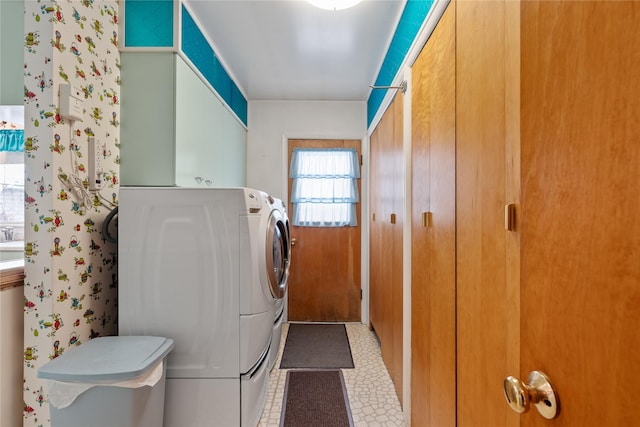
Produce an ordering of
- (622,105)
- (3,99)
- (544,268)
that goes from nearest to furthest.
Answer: (622,105)
(544,268)
(3,99)

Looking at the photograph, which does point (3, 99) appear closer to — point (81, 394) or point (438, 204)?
point (81, 394)

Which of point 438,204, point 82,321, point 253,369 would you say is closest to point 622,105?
point 438,204

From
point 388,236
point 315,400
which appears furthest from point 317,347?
point 388,236

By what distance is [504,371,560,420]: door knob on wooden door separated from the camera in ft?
1.47

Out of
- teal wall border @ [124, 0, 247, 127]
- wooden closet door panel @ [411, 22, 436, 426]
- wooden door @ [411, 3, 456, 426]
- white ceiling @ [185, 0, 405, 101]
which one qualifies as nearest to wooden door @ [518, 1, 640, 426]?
wooden door @ [411, 3, 456, 426]

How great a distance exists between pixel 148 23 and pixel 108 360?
5.53 feet

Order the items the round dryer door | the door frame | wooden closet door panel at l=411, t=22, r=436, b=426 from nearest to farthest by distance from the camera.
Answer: wooden closet door panel at l=411, t=22, r=436, b=426 → the round dryer door → the door frame

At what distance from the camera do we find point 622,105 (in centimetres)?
34

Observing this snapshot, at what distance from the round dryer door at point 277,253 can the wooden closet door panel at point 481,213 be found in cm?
94

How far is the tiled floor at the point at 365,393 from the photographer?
1.64m

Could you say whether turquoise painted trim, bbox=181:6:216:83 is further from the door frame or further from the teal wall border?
the door frame

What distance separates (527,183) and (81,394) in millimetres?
1522

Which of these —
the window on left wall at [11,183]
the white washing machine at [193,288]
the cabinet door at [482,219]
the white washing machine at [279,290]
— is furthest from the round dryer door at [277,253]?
the window on left wall at [11,183]

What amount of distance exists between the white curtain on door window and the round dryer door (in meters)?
1.01
